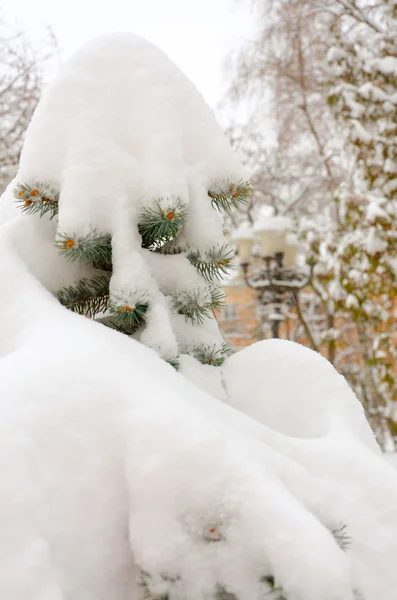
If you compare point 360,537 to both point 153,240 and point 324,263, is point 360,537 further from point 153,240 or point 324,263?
point 324,263

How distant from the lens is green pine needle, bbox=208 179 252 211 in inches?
56.6

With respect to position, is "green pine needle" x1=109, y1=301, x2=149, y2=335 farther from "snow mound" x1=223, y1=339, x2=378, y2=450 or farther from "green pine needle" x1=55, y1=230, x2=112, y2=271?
"snow mound" x1=223, y1=339, x2=378, y2=450

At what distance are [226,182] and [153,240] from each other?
0.81ft

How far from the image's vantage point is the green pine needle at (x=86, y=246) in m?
1.25

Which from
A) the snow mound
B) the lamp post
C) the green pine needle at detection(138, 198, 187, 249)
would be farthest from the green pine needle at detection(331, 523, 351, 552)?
the lamp post

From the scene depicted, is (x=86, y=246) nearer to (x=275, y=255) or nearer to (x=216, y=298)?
(x=216, y=298)

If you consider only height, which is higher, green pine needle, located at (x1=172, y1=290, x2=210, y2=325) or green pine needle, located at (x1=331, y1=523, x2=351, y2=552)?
green pine needle, located at (x1=172, y1=290, x2=210, y2=325)

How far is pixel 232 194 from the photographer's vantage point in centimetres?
145

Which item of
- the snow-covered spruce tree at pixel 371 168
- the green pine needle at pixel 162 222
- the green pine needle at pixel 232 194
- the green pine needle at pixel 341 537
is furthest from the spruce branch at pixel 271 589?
the snow-covered spruce tree at pixel 371 168

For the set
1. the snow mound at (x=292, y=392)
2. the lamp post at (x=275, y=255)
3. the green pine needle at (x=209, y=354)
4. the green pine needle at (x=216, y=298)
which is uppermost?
the lamp post at (x=275, y=255)

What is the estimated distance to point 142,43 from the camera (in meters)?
1.44

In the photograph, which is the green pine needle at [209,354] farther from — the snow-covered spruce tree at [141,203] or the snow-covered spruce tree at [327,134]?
the snow-covered spruce tree at [327,134]

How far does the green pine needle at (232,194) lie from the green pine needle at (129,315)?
0.37 metres

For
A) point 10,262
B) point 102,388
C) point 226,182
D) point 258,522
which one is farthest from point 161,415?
point 226,182
